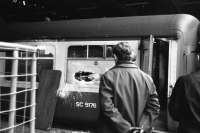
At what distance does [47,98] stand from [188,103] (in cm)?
586

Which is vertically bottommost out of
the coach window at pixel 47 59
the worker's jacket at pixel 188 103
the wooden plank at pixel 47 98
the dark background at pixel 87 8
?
the wooden plank at pixel 47 98

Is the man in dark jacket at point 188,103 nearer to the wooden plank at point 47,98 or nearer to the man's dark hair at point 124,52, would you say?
the man's dark hair at point 124,52

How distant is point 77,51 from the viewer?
8219mm

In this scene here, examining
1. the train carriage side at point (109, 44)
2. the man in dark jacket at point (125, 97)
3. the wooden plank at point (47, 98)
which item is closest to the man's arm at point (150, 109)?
the man in dark jacket at point (125, 97)

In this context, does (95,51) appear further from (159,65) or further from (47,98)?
(47,98)

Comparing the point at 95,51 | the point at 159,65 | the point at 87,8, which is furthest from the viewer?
the point at 87,8

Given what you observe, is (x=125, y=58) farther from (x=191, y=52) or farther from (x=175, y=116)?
(x=191, y=52)

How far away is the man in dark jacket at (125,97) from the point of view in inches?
110

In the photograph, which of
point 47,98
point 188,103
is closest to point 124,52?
point 188,103

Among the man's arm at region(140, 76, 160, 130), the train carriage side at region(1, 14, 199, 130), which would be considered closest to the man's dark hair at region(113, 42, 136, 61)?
the man's arm at region(140, 76, 160, 130)

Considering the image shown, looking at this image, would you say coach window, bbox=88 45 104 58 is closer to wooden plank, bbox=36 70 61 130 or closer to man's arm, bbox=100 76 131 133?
wooden plank, bbox=36 70 61 130

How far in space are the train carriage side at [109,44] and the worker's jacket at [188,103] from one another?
13.4 feet

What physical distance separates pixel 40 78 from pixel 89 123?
168 centimetres

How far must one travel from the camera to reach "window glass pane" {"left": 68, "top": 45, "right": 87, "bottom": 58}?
8102mm
